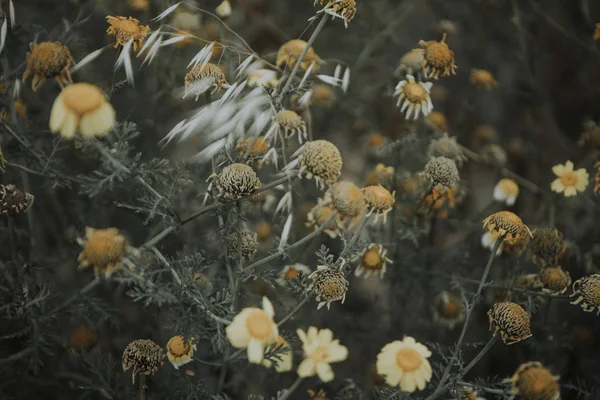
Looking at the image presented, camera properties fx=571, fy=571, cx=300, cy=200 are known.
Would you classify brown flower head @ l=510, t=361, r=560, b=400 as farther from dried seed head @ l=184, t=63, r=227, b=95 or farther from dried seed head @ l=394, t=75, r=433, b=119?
dried seed head @ l=184, t=63, r=227, b=95

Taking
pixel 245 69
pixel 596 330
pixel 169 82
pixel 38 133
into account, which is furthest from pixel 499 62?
pixel 38 133

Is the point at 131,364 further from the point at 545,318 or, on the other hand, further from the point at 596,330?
the point at 596,330

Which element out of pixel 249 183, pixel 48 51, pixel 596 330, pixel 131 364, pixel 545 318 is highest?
pixel 48 51

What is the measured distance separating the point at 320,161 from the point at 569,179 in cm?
102

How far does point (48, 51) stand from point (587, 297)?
1.19m

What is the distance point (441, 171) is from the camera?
138cm

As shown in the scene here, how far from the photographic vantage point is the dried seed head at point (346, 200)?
3.37 feet

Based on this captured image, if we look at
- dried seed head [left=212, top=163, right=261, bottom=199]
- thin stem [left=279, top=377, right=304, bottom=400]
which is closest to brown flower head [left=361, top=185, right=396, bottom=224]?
dried seed head [left=212, top=163, right=261, bottom=199]

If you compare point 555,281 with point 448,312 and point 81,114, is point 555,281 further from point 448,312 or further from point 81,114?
point 81,114

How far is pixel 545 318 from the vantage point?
1.58m

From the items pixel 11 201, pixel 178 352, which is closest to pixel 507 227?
pixel 178 352

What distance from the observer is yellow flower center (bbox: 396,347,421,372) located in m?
1.03

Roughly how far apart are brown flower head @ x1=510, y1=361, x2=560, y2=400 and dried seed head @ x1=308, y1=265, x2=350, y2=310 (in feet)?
1.52

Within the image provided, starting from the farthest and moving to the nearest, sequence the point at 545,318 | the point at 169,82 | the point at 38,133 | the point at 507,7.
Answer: the point at 507,7 → the point at 169,82 → the point at 545,318 → the point at 38,133
